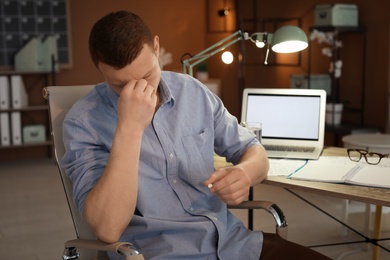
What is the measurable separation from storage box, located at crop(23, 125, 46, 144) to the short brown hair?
4447 mm

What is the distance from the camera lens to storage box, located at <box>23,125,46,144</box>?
576 cm

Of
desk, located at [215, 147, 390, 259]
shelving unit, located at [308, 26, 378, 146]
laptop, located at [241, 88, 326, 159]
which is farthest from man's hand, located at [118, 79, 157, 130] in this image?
shelving unit, located at [308, 26, 378, 146]

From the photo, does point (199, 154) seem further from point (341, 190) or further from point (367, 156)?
point (367, 156)

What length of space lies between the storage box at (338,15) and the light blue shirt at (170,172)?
2931 mm

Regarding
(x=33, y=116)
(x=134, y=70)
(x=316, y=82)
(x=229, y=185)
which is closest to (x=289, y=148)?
(x=229, y=185)

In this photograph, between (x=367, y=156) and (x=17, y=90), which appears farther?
(x=17, y=90)

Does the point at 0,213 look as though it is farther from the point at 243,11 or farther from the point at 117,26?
the point at 243,11

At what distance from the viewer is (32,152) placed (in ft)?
20.2

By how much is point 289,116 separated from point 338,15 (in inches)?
86.3

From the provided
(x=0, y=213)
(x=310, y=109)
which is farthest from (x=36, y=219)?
(x=310, y=109)

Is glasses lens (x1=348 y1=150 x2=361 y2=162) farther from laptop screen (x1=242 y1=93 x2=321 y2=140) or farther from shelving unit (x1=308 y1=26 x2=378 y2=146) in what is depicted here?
shelving unit (x1=308 y1=26 x2=378 y2=146)

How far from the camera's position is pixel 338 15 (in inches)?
177

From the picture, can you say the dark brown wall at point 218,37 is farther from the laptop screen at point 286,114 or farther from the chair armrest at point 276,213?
the chair armrest at point 276,213

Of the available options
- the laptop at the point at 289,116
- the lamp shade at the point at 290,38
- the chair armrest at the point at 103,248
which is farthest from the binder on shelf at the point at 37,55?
the chair armrest at the point at 103,248
